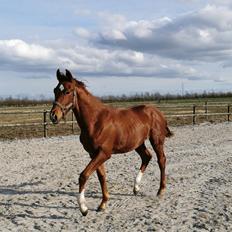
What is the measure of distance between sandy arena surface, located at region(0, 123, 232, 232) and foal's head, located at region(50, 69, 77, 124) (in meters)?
1.51

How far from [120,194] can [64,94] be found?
2.27 metres

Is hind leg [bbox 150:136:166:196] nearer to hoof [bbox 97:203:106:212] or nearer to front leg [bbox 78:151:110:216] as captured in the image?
hoof [bbox 97:203:106:212]

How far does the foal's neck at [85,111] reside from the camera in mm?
6090

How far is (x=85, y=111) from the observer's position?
613 cm

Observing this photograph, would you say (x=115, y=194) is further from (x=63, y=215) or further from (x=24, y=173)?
(x=24, y=173)

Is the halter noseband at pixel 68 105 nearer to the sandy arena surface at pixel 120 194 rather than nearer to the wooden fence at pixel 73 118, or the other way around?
the sandy arena surface at pixel 120 194

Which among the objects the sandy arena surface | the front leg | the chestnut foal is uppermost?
the chestnut foal

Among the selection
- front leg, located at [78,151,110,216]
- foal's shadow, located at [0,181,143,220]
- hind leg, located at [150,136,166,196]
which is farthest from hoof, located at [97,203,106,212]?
hind leg, located at [150,136,166,196]

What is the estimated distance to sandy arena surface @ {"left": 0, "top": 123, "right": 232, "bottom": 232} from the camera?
5676 millimetres

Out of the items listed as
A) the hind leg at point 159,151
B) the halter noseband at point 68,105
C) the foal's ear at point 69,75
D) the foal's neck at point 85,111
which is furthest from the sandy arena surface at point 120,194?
the foal's ear at point 69,75

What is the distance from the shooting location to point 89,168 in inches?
231

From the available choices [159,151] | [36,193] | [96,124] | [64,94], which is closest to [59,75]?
[64,94]

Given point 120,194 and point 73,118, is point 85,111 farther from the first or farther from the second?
point 73,118

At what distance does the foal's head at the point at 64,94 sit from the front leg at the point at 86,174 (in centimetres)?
74
